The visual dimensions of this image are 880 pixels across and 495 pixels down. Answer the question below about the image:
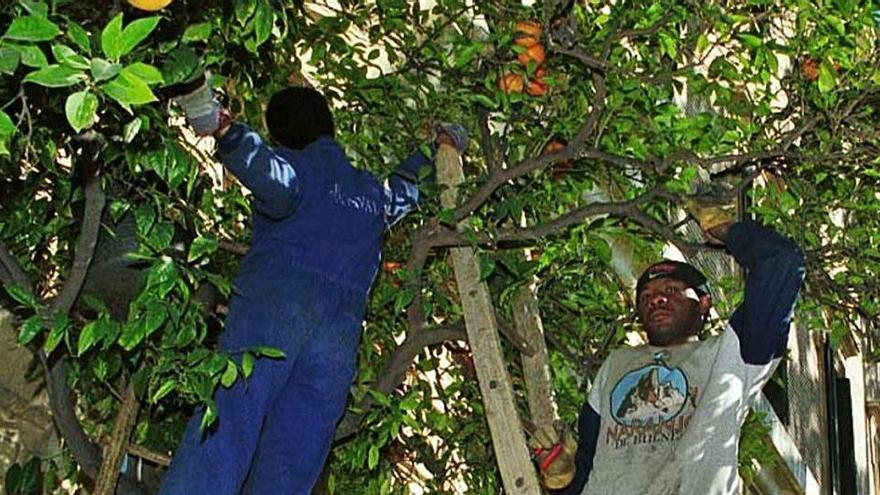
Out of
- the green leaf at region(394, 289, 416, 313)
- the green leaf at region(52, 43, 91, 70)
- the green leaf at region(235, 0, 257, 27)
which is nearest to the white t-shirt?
the green leaf at region(394, 289, 416, 313)

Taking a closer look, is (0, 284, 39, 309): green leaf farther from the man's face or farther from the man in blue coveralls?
the man's face

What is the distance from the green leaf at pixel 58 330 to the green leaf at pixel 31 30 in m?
1.01

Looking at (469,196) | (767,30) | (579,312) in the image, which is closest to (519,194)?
(469,196)

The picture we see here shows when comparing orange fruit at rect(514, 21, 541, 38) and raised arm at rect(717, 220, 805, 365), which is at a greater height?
orange fruit at rect(514, 21, 541, 38)

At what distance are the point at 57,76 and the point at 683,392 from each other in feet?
10.8

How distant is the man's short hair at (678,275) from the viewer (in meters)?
6.52

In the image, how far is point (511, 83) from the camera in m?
6.53

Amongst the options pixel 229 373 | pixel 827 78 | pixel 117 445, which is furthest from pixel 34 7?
pixel 827 78

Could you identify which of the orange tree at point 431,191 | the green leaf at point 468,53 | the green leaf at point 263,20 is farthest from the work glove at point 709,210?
the green leaf at point 263,20

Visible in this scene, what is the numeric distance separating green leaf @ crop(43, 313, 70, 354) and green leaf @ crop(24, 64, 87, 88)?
1.00 meters

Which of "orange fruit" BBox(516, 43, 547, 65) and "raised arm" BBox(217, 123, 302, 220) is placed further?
"orange fruit" BBox(516, 43, 547, 65)

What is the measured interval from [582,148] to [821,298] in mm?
2033

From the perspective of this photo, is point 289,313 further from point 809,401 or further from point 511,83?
point 809,401

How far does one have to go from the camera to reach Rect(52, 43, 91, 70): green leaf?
3.32 m
